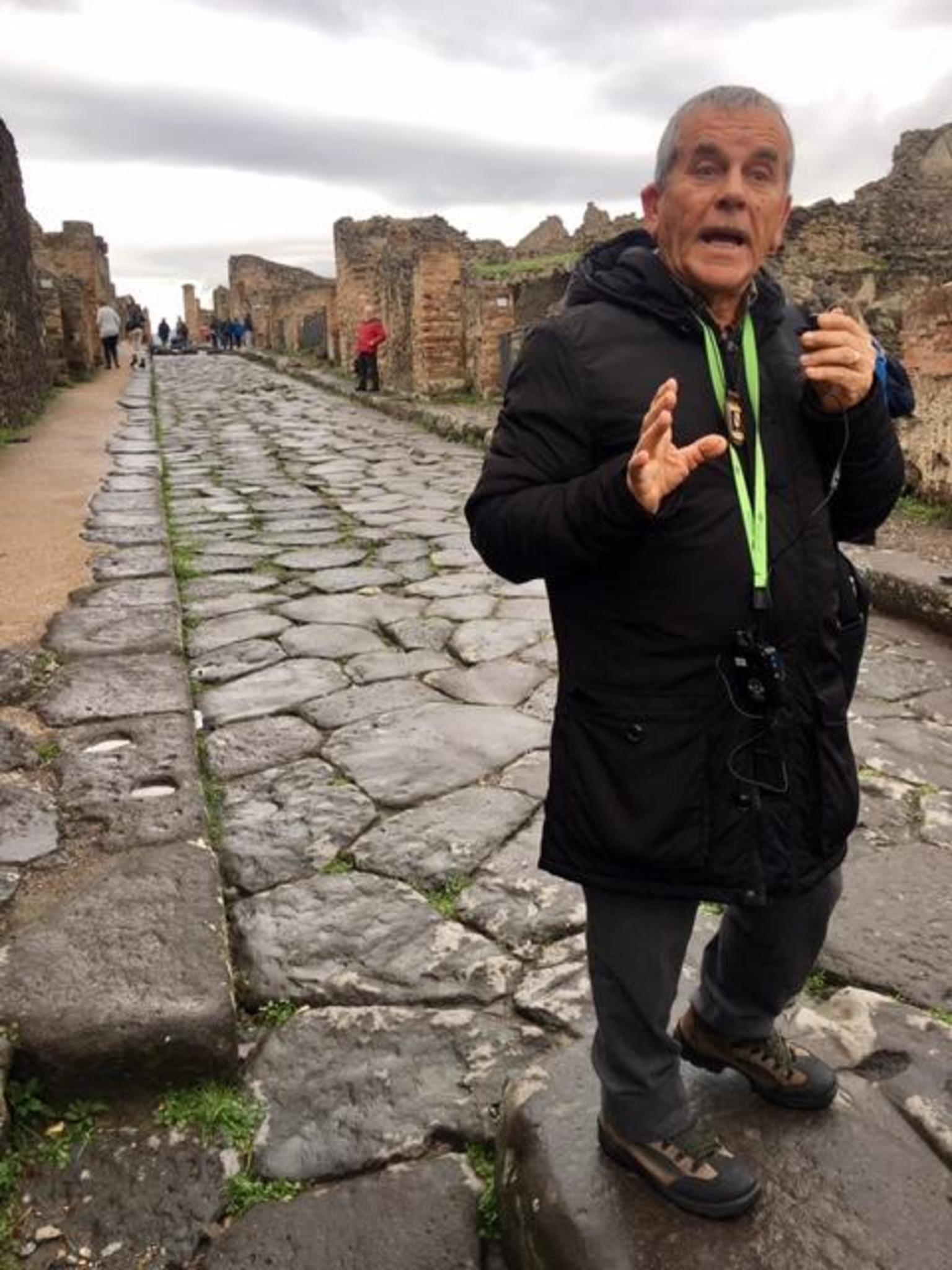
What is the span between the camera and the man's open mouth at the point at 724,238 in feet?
4.49

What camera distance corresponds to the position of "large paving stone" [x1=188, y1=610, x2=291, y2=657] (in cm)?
446

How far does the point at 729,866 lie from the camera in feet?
4.58

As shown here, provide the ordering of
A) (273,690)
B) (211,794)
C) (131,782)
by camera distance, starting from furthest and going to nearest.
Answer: (273,690), (211,794), (131,782)

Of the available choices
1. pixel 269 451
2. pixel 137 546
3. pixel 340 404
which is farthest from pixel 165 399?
pixel 137 546

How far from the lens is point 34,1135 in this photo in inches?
70.9

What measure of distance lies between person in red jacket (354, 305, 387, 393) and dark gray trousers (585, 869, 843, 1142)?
49.0 ft

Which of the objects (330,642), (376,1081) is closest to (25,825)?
(376,1081)

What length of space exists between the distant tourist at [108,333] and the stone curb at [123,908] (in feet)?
62.0

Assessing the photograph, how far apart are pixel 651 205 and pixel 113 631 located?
11.3 ft

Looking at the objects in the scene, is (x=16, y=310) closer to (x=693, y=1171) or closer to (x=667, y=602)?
(x=667, y=602)

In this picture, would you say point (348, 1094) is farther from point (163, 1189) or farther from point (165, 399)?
point (165, 399)

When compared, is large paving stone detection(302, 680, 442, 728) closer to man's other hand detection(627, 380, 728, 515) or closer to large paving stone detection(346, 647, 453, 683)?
large paving stone detection(346, 647, 453, 683)

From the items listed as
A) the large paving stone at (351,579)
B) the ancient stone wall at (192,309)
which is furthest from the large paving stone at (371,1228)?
the ancient stone wall at (192,309)

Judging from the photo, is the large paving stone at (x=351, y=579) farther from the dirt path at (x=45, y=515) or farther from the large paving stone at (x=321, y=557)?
the dirt path at (x=45, y=515)
